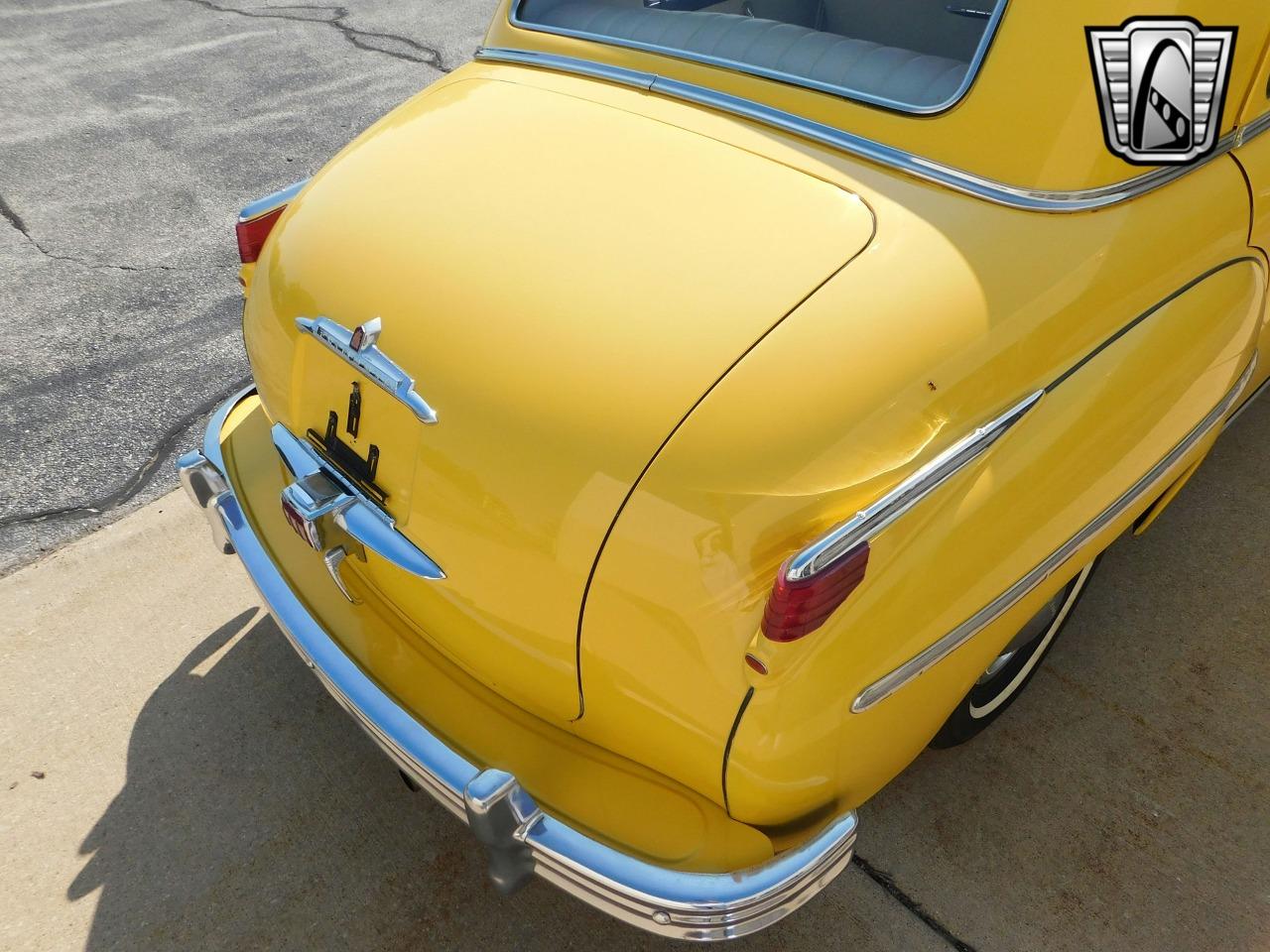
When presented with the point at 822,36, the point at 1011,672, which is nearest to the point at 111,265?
the point at 822,36

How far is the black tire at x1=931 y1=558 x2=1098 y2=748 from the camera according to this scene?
2.27 meters

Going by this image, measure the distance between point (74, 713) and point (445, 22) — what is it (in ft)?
21.8

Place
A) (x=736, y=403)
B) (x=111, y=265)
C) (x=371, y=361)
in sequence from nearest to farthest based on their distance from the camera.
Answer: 1. (x=736, y=403)
2. (x=371, y=361)
3. (x=111, y=265)

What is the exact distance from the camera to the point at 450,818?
2367 mm

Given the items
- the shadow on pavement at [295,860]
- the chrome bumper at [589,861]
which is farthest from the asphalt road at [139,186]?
the chrome bumper at [589,861]

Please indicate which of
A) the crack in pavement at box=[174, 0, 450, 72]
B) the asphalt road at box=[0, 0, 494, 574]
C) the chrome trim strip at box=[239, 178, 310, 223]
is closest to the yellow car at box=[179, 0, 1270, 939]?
the chrome trim strip at box=[239, 178, 310, 223]

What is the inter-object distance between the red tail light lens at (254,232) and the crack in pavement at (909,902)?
2.04m

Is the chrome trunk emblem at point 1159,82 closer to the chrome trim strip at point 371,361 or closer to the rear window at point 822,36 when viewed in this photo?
the rear window at point 822,36

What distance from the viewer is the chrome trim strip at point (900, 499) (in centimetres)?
141

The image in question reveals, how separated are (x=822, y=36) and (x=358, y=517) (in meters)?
1.43

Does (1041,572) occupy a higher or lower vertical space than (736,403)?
lower

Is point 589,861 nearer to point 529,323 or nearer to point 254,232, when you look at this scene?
point 529,323

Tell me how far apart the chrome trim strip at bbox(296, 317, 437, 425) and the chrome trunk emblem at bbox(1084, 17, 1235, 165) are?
132 centimetres

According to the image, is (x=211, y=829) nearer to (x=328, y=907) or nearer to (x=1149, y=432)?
(x=328, y=907)
